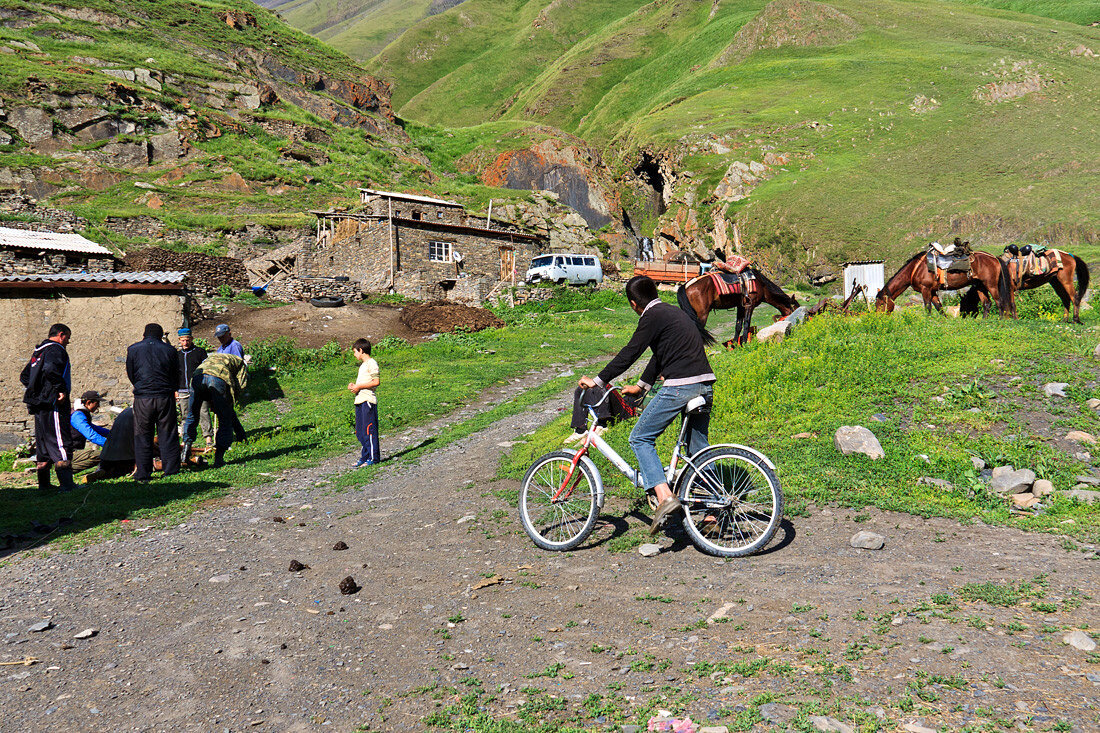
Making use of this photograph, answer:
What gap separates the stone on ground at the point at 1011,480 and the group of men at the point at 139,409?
34.6 ft

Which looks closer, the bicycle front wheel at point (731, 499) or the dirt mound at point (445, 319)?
the bicycle front wheel at point (731, 499)

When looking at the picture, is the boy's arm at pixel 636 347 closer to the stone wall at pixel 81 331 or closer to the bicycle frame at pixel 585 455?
the bicycle frame at pixel 585 455

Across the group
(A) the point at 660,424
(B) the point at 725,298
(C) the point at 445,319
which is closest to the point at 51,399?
(A) the point at 660,424

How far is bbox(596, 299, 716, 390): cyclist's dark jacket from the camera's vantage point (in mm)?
5344

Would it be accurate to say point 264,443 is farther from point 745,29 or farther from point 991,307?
point 745,29

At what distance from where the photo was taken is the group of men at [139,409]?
8.93 meters

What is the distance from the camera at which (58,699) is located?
380cm

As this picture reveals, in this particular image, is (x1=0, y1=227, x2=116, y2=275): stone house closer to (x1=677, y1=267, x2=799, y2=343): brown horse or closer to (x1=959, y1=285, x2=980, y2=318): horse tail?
(x1=677, y1=267, x2=799, y2=343): brown horse

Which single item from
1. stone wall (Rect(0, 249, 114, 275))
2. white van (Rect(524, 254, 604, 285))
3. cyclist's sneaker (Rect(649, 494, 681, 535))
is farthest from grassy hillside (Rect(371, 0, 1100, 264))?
stone wall (Rect(0, 249, 114, 275))

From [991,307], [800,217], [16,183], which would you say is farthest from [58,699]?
[16,183]

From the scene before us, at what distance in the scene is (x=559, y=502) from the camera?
6008 millimetres

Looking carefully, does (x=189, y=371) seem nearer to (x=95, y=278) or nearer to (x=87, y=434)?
(x=87, y=434)

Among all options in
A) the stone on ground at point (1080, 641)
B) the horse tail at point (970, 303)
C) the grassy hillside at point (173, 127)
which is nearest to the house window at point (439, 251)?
the grassy hillside at point (173, 127)

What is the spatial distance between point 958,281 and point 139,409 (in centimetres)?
1560
